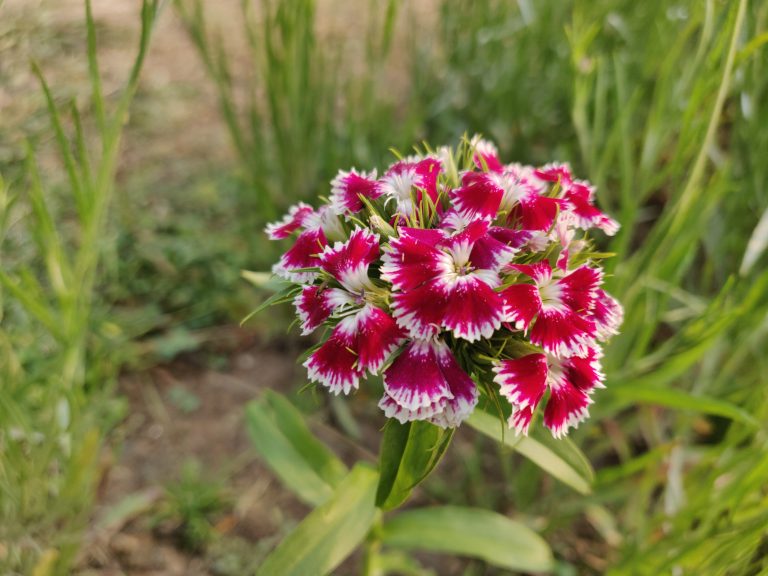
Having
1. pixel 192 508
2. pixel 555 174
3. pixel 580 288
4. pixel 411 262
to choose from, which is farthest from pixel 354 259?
pixel 192 508

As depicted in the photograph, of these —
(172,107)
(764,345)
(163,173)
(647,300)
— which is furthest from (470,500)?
(172,107)

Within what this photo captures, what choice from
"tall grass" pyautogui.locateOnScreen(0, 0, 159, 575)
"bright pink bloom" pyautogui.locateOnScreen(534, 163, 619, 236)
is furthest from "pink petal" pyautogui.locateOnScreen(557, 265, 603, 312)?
"tall grass" pyautogui.locateOnScreen(0, 0, 159, 575)

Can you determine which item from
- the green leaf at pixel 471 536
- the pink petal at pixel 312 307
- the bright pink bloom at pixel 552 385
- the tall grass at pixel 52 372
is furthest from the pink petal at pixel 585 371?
the tall grass at pixel 52 372

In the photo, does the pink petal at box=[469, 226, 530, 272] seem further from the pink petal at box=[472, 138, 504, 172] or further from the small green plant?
the small green plant

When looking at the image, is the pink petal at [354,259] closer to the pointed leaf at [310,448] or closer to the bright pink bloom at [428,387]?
the bright pink bloom at [428,387]

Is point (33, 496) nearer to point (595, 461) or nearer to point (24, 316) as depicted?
point (24, 316)

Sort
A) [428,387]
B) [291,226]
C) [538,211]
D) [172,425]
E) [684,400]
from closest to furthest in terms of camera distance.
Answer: [428,387], [538,211], [291,226], [684,400], [172,425]

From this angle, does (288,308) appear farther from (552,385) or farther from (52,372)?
(552,385)
